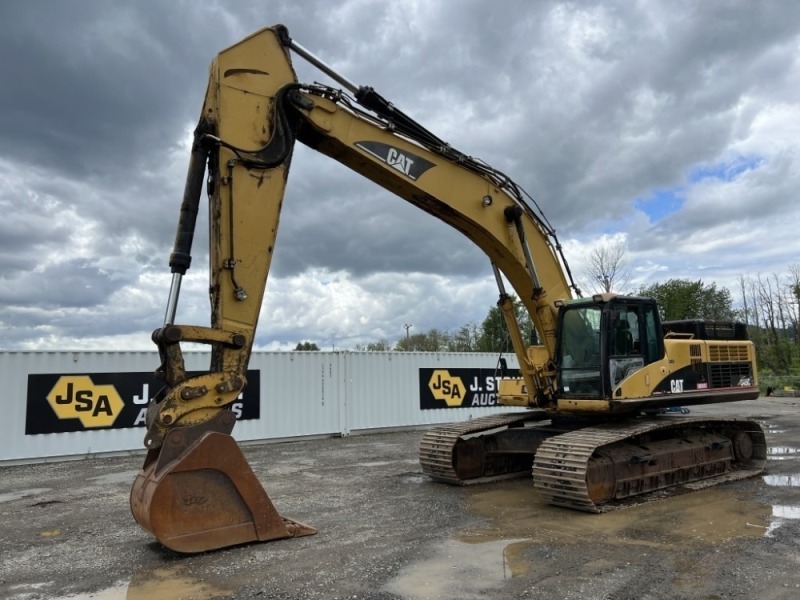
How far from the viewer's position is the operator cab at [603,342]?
321 inches

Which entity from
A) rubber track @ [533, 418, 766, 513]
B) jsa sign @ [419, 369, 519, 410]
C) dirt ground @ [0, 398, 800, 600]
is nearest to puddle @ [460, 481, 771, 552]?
dirt ground @ [0, 398, 800, 600]

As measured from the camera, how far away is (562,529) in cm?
672

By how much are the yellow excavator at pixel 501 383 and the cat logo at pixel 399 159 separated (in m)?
0.02

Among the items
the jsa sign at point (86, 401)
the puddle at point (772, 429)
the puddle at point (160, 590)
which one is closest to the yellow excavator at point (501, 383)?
the puddle at point (160, 590)


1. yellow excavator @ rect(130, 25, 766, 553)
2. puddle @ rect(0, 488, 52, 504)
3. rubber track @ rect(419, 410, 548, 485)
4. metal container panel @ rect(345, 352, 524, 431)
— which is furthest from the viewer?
metal container panel @ rect(345, 352, 524, 431)

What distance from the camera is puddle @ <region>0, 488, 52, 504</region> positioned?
9586 millimetres

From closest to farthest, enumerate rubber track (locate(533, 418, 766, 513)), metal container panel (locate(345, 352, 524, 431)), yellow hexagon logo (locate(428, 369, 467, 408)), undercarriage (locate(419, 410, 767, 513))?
1. rubber track (locate(533, 418, 766, 513))
2. undercarriage (locate(419, 410, 767, 513))
3. metal container panel (locate(345, 352, 524, 431))
4. yellow hexagon logo (locate(428, 369, 467, 408))

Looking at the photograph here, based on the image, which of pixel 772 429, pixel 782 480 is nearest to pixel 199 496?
pixel 782 480

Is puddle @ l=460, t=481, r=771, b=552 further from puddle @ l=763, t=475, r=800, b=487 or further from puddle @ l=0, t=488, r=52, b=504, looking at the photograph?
puddle @ l=0, t=488, r=52, b=504

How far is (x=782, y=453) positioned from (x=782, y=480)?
11.1ft

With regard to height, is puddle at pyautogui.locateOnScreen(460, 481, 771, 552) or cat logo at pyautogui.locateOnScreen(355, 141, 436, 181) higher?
cat logo at pyautogui.locateOnScreen(355, 141, 436, 181)

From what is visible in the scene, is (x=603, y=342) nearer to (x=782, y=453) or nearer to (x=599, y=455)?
(x=599, y=455)

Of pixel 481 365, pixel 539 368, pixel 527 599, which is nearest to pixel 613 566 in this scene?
pixel 527 599

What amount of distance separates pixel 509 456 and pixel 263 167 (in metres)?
6.16
